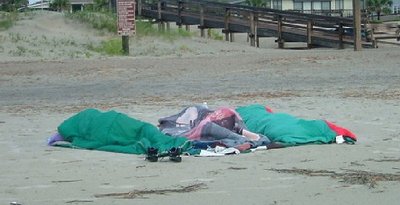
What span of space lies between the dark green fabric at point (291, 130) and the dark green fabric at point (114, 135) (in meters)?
1.35

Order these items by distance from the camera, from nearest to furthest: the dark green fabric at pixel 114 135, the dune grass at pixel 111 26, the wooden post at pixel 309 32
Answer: the dark green fabric at pixel 114 135 → the dune grass at pixel 111 26 → the wooden post at pixel 309 32

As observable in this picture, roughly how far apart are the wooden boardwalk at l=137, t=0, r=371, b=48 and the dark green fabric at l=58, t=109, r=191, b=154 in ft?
78.3

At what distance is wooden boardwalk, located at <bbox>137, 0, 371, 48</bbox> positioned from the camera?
114 feet

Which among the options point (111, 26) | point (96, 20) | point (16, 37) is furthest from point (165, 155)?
point (96, 20)

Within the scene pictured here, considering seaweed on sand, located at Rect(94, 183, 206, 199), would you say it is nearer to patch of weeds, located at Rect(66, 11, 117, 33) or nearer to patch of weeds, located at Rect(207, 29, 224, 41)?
patch of weeds, located at Rect(66, 11, 117, 33)

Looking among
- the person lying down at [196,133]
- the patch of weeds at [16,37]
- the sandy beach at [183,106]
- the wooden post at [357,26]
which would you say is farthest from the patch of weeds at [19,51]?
the person lying down at [196,133]

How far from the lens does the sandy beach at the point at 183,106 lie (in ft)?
25.3

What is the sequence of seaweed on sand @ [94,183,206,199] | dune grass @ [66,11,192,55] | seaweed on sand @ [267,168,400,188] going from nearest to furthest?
seaweed on sand @ [94,183,206,199], seaweed on sand @ [267,168,400,188], dune grass @ [66,11,192,55]

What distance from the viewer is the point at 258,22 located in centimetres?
3709

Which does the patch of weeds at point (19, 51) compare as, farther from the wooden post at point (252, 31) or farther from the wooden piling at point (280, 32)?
the wooden piling at point (280, 32)

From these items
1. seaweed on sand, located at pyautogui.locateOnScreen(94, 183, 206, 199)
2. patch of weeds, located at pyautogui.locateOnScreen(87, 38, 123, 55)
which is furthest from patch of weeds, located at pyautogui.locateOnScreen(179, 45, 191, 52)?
seaweed on sand, located at pyautogui.locateOnScreen(94, 183, 206, 199)

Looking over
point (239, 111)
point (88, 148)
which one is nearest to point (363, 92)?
point (239, 111)

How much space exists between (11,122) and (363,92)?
7.62 meters

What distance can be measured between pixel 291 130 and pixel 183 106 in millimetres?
4949
